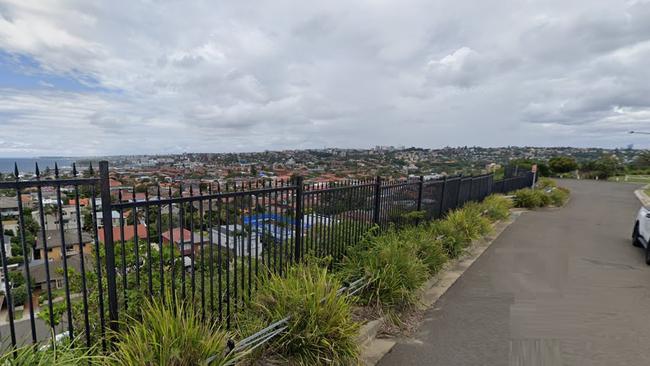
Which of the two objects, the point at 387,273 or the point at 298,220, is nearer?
the point at 298,220

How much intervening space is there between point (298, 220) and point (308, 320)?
1409 millimetres

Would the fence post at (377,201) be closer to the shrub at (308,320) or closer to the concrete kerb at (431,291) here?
the concrete kerb at (431,291)

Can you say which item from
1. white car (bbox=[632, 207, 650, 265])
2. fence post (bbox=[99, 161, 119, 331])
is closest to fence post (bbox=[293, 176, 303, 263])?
fence post (bbox=[99, 161, 119, 331])

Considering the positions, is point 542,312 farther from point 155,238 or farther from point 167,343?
point 155,238

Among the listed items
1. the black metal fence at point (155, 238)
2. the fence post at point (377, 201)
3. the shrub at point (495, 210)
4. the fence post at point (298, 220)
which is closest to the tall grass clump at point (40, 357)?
the black metal fence at point (155, 238)

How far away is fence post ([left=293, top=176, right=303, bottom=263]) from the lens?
4.26 m

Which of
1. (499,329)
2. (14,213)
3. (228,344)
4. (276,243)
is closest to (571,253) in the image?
(499,329)

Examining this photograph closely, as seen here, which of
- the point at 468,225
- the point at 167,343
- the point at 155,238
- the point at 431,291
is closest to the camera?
the point at 167,343

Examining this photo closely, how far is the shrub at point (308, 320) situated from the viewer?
3070mm

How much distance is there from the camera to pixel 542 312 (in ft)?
14.8

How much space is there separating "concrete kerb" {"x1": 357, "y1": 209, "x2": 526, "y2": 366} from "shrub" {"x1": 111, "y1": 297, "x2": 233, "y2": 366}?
1482 mm

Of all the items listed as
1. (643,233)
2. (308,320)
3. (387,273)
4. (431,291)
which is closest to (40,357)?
(308,320)

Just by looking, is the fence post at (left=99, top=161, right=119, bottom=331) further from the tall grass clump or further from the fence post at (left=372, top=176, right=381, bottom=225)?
the fence post at (left=372, top=176, right=381, bottom=225)

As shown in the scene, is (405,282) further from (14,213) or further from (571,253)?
(571,253)
